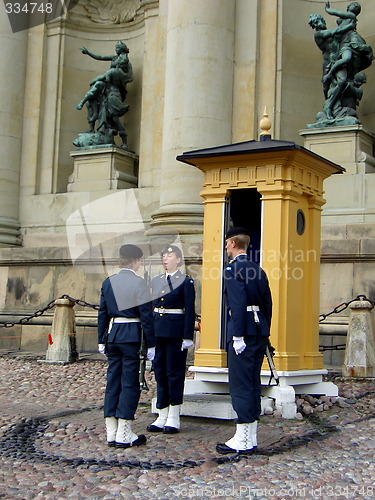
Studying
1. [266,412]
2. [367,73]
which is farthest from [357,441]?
[367,73]

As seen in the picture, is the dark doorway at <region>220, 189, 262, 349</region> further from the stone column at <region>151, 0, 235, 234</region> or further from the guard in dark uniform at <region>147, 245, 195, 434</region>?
the stone column at <region>151, 0, 235, 234</region>

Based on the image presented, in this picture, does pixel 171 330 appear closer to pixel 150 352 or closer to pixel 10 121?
pixel 150 352

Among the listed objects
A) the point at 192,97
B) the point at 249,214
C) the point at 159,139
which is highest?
the point at 192,97

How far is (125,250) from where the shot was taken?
7469 mm

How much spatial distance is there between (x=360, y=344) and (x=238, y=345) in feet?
14.2

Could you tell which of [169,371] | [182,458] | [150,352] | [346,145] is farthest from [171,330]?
[346,145]

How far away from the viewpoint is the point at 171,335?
7.80 meters

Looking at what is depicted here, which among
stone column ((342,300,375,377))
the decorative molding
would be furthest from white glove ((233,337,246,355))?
the decorative molding

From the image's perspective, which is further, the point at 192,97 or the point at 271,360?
the point at 192,97

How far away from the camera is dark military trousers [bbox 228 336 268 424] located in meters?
6.77

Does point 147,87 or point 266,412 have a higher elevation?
point 147,87

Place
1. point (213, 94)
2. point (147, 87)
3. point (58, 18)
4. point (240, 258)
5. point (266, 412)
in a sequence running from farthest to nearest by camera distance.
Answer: point (58, 18)
point (147, 87)
point (213, 94)
point (266, 412)
point (240, 258)

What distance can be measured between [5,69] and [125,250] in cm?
1176

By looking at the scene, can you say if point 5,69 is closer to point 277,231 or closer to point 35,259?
point 35,259
